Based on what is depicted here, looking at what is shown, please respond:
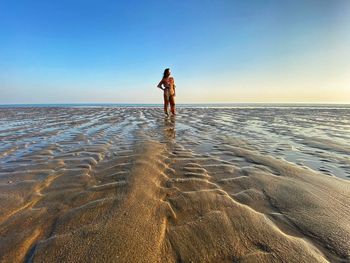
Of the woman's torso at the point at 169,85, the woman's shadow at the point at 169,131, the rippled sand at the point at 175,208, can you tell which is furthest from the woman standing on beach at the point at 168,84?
the rippled sand at the point at 175,208

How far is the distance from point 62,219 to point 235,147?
13.0 feet

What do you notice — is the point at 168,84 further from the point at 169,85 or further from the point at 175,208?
the point at 175,208

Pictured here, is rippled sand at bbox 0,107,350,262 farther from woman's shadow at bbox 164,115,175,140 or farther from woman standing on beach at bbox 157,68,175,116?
woman standing on beach at bbox 157,68,175,116

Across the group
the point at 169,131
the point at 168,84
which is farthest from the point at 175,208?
the point at 168,84

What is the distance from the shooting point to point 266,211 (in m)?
2.08

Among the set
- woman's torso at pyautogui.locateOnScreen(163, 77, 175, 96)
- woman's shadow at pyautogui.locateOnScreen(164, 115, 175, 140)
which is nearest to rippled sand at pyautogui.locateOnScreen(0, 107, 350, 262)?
woman's shadow at pyautogui.locateOnScreen(164, 115, 175, 140)

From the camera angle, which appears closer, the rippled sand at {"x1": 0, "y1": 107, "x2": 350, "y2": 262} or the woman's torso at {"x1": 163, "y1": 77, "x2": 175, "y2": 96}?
the rippled sand at {"x1": 0, "y1": 107, "x2": 350, "y2": 262}

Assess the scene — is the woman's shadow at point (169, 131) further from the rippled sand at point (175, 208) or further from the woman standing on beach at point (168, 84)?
the woman standing on beach at point (168, 84)

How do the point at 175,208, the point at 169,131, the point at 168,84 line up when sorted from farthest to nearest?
the point at 168,84 → the point at 169,131 → the point at 175,208

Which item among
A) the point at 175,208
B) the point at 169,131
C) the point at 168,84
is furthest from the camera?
the point at 168,84

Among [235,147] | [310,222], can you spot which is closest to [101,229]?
[310,222]

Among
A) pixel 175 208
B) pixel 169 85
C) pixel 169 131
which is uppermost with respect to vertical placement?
pixel 169 85

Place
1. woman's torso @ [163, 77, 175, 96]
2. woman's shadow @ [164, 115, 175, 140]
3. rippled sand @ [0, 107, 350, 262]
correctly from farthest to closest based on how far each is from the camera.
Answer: woman's torso @ [163, 77, 175, 96] < woman's shadow @ [164, 115, 175, 140] < rippled sand @ [0, 107, 350, 262]

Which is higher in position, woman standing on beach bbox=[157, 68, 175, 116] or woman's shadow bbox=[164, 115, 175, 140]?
woman standing on beach bbox=[157, 68, 175, 116]
